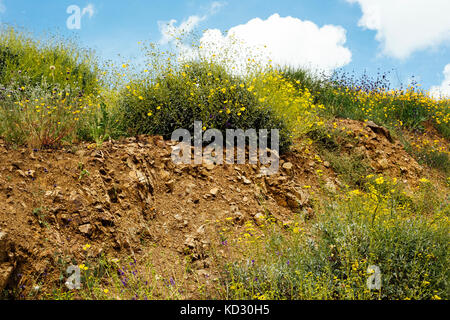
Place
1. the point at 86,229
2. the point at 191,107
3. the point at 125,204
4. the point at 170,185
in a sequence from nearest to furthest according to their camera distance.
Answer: the point at 86,229, the point at 125,204, the point at 170,185, the point at 191,107

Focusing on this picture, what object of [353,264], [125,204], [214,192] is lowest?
[353,264]

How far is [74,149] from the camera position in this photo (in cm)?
423

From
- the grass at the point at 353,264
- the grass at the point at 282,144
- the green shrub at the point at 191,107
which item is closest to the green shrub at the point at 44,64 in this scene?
the grass at the point at 282,144

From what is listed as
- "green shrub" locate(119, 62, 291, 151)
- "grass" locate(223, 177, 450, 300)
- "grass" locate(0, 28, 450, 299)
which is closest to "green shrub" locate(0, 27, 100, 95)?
"grass" locate(0, 28, 450, 299)

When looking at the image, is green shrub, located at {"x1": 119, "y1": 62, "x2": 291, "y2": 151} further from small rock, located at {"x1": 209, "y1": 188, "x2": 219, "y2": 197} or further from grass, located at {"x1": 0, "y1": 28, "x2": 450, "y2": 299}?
small rock, located at {"x1": 209, "y1": 188, "x2": 219, "y2": 197}

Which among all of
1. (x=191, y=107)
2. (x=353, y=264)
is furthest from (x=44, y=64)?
(x=353, y=264)

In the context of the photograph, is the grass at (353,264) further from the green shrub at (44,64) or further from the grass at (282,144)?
A: the green shrub at (44,64)

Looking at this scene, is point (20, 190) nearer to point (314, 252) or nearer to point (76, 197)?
point (76, 197)

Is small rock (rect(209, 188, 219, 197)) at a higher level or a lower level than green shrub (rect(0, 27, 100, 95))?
lower

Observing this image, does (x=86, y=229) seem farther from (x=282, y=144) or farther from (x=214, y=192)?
(x=282, y=144)

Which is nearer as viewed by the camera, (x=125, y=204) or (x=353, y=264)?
(x=353, y=264)

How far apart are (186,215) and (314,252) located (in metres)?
1.59

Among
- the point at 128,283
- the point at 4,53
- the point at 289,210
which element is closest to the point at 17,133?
the point at 128,283
